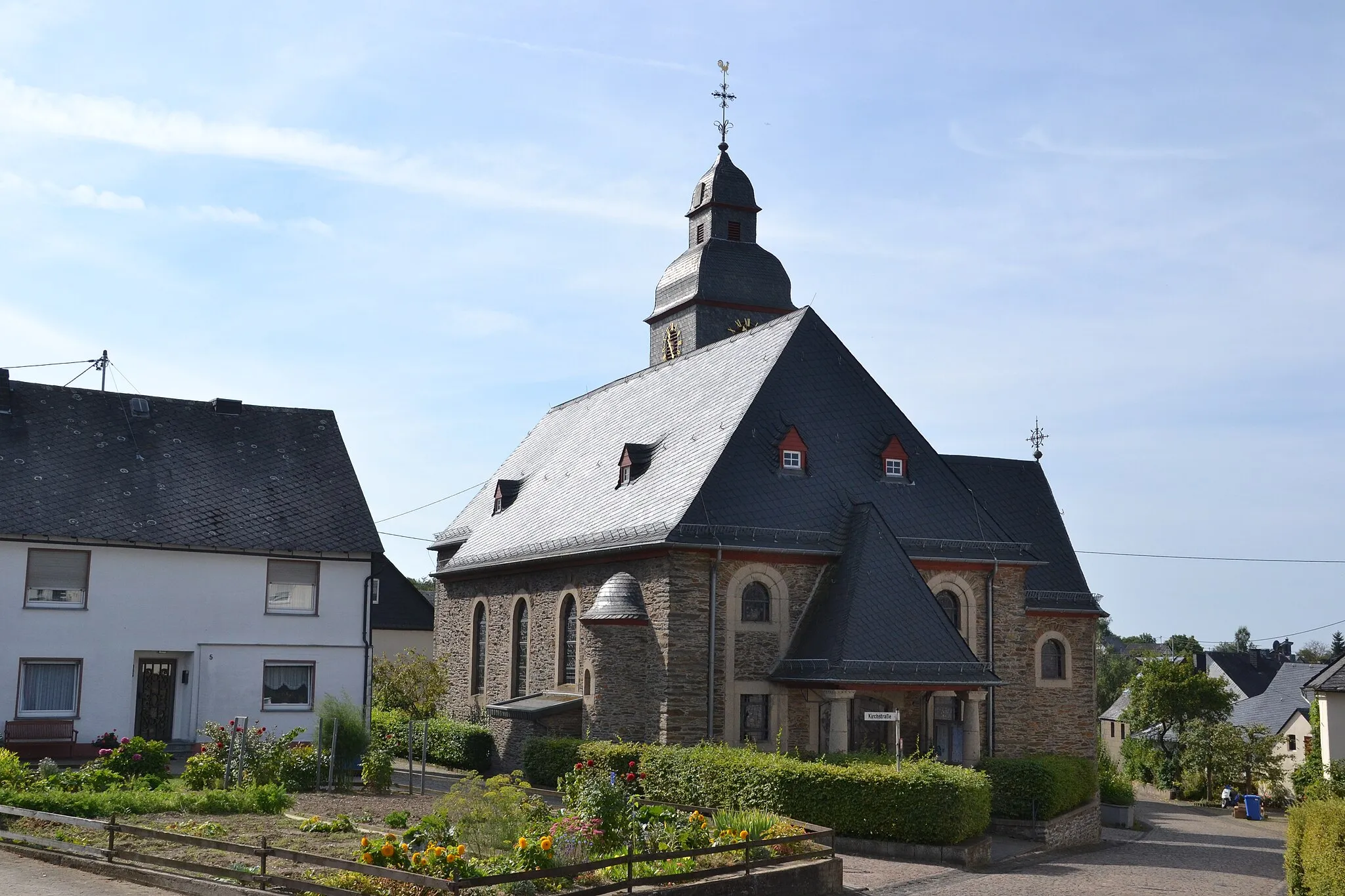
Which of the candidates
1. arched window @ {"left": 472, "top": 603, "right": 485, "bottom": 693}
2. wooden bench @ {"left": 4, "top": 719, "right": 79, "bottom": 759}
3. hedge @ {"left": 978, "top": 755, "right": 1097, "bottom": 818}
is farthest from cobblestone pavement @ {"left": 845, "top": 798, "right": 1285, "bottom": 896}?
arched window @ {"left": 472, "top": 603, "right": 485, "bottom": 693}

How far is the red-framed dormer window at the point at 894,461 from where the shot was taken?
93.5ft

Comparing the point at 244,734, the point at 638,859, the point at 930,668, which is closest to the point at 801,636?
the point at 930,668

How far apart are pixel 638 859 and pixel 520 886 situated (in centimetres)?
127

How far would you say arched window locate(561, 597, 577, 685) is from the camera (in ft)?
98.3

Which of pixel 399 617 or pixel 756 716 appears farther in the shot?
pixel 399 617

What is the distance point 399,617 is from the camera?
163 feet

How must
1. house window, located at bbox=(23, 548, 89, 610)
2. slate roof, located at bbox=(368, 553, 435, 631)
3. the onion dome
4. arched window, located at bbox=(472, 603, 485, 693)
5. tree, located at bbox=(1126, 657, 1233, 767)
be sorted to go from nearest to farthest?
1. the onion dome
2. house window, located at bbox=(23, 548, 89, 610)
3. arched window, located at bbox=(472, 603, 485, 693)
4. slate roof, located at bbox=(368, 553, 435, 631)
5. tree, located at bbox=(1126, 657, 1233, 767)

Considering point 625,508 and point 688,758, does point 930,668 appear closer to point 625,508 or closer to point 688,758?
point 688,758

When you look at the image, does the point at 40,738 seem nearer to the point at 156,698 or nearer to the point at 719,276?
the point at 156,698

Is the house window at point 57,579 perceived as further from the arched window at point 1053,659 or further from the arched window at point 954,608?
the arched window at point 1053,659

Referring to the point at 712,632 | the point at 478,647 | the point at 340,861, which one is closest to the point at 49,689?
the point at 478,647

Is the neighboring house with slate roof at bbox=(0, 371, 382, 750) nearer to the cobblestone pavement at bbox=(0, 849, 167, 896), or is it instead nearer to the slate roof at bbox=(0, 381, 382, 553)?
the slate roof at bbox=(0, 381, 382, 553)

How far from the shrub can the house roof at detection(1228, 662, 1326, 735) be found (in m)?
37.9

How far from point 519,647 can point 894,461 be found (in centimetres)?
1080
